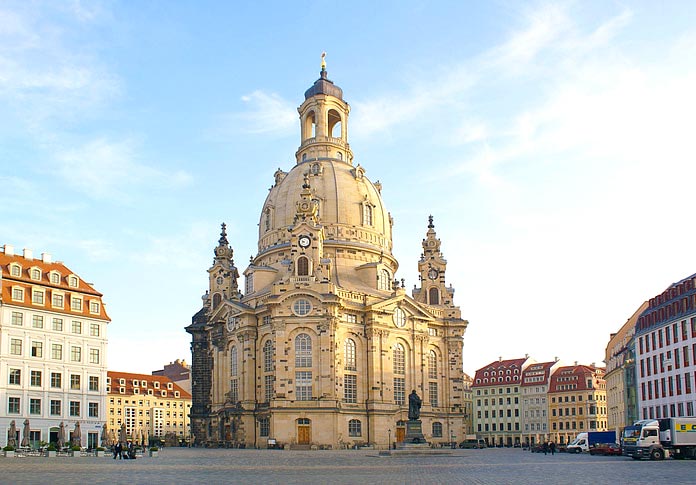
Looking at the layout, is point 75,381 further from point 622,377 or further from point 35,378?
point 622,377

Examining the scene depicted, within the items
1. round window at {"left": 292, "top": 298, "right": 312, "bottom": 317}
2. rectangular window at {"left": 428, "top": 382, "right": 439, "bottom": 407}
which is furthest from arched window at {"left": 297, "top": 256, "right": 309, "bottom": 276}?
rectangular window at {"left": 428, "top": 382, "right": 439, "bottom": 407}

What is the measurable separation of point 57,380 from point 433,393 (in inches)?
2080

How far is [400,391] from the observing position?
349 ft

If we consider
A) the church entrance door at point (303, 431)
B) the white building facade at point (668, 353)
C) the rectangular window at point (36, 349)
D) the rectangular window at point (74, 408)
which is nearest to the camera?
the rectangular window at point (36, 349)

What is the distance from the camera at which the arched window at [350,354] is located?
10162 centimetres

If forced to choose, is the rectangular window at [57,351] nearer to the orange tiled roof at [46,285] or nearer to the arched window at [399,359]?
the orange tiled roof at [46,285]

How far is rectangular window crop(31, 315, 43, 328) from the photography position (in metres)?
76.8

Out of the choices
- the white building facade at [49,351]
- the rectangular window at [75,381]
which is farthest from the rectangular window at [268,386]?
the rectangular window at [75,381]

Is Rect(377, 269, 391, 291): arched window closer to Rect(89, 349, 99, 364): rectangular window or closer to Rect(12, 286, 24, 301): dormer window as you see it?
Rect(89, 349, 99, 364): rectangular window

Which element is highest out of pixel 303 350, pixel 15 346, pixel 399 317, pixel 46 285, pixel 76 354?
pixel 46 285

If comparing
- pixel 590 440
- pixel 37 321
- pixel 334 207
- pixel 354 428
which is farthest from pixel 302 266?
pixel 590 440

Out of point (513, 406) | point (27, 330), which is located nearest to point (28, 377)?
point (27, 330)

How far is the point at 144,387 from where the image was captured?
14100 cm

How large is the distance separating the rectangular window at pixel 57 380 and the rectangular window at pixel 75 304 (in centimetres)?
671
